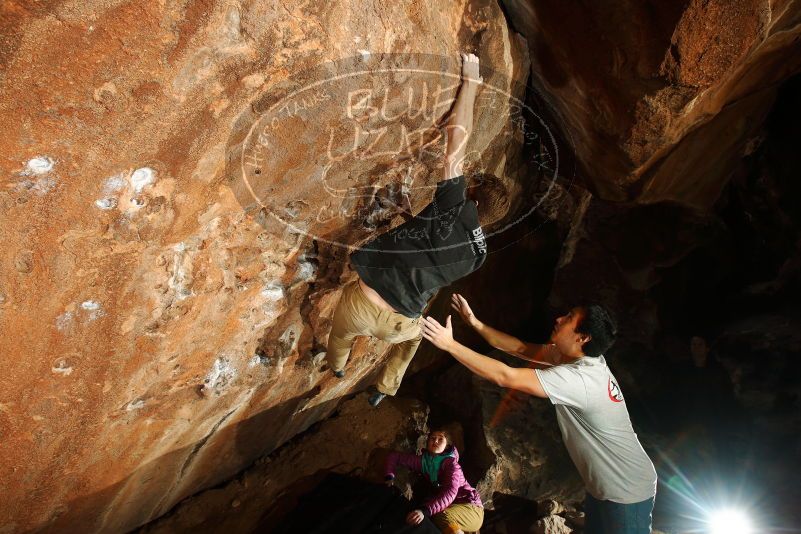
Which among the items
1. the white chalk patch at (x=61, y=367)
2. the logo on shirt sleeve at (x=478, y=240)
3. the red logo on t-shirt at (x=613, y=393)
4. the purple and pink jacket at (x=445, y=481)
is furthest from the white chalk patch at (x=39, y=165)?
the purple and pink jacket at (x=445, y=481)

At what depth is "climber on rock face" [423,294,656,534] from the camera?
2.68 m

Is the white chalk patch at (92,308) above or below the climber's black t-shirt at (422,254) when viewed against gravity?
above

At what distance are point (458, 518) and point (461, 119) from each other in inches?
120

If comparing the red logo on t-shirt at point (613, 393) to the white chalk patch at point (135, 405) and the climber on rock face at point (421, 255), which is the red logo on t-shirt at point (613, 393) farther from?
the white chalk patch at point (135, 405)

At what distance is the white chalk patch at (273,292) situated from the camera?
263 cm

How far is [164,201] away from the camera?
1901 millimetres

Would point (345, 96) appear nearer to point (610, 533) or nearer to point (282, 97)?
point (282, 97)

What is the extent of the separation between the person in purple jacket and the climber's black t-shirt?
1.76 m

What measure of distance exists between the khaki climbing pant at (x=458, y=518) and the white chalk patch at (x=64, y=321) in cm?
297

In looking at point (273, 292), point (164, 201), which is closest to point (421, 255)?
point (273, 292)

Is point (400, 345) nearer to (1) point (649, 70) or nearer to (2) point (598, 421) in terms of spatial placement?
(2) point (598, 421)

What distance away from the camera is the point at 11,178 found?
1592mm

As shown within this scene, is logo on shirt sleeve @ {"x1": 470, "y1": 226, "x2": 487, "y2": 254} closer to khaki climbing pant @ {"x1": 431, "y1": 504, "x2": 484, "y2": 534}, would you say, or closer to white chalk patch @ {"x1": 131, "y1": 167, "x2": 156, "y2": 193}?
white chalk patch @ {"x1": 131, "y1": 167, "x2": 156, "y2": 193}

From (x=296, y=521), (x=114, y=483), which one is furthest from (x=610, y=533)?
(x=114, y=483)
